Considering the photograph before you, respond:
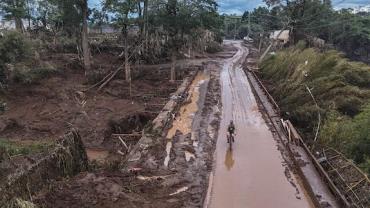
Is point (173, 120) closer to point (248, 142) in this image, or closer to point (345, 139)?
point (248, 142)

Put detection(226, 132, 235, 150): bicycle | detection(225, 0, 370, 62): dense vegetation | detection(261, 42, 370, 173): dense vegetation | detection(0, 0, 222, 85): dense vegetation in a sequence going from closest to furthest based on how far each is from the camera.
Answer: detection(261, 42, 370, 173): dense vegetation → detection(226, 132, 235, 150): bicycle → detection(0, 0, 222, 85): dense vegetation → detection(225, 0, 370, 62): dense vegetation

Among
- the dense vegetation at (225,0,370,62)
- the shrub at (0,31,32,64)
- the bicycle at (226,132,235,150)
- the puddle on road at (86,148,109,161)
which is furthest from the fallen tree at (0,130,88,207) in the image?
the dense vegetation at (225,0,370,62)

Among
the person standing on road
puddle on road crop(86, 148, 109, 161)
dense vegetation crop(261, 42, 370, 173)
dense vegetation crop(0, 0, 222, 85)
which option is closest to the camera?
dense vegetation crop(261, 42, 370, 173)

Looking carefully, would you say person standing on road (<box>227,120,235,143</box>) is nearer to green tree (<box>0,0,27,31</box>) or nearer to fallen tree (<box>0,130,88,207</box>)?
fallen tree (<box>0,130,88,207</box>)

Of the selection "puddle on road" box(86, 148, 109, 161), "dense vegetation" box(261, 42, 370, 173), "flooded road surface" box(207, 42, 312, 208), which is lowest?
"puddle on road" box(86, 148, 109, 161)

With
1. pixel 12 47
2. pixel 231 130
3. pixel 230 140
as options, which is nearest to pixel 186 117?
pixel 230 140

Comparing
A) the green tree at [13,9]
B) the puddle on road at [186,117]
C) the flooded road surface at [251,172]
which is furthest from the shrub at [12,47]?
the flooded road surface at [251,172]

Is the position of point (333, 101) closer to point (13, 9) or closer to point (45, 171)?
point (45, 171)

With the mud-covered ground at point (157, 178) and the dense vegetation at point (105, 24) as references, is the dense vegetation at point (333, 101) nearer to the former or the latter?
the mud-covered ground at point (157, 178)
